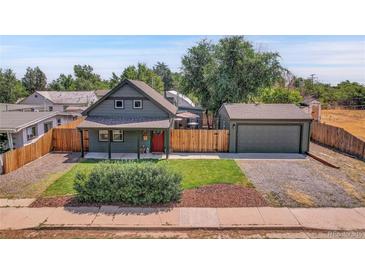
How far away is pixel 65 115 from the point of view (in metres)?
29.0

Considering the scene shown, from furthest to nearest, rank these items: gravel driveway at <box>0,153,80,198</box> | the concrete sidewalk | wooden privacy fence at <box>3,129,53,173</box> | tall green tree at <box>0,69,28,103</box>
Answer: tall green tree at <box>0,69,28,103</box> < wooden privacy fence at <box>3,129,53,173</box> < gravel driveway at <box>0,153,80,198</box> < the concrete sidewalk

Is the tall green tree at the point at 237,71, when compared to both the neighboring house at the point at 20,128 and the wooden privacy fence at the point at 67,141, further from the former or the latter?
the neighboring house at the point at 20,128

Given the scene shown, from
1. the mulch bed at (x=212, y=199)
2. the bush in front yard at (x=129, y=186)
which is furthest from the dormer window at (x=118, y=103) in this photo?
the mulch bed at (x=212, y=199)

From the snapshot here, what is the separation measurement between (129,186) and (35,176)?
6414mm

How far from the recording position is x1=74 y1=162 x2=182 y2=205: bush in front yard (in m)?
11.0

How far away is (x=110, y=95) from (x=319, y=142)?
689 inches

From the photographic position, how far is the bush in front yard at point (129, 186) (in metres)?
11.0

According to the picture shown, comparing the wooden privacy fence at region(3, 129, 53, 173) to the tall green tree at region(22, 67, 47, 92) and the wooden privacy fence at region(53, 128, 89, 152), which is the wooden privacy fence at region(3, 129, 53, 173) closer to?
the wooden privacy fence at region(53, 128, 89, 152)

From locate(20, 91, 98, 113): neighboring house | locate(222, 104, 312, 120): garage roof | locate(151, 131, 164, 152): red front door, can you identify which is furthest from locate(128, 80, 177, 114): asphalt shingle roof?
locate(20, 91, 98, 113): neighboring house

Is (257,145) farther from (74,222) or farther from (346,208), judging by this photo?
(74,222)

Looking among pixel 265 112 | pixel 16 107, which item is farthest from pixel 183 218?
pixel 16 107

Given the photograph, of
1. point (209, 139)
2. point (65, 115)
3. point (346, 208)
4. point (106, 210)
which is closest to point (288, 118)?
point (209, 139)

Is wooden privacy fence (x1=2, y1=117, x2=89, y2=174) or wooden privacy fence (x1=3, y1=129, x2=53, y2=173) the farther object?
wooden privacy fence (x1=2, y1=117, x2=89, y2=174)

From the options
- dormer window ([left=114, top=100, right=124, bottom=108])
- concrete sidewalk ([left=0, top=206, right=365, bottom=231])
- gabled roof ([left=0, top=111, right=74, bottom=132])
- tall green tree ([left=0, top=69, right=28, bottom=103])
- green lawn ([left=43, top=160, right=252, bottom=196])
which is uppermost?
tall green tree ([left=0, top=69, right=28, bottom=103])
